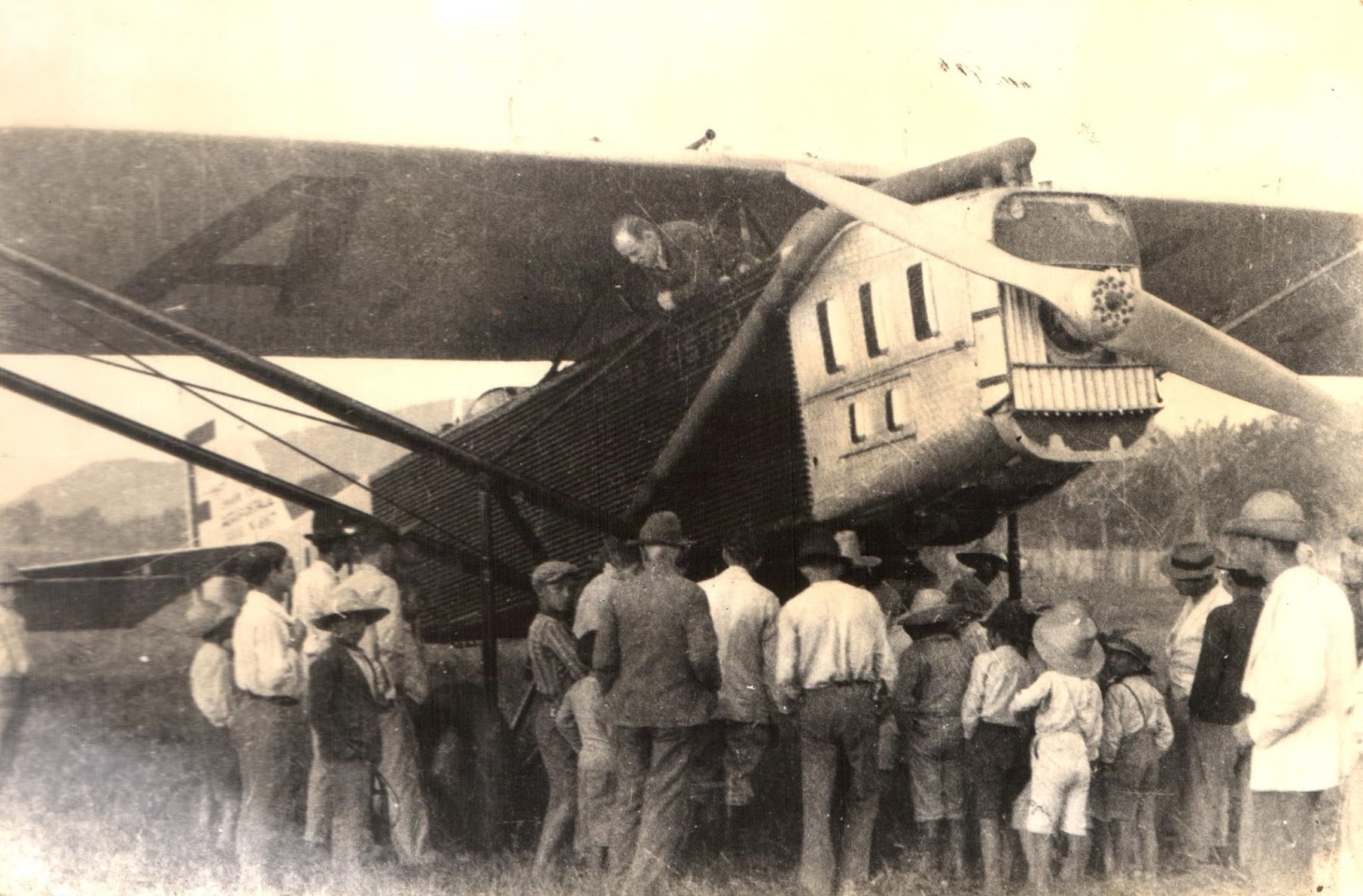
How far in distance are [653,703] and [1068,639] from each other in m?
1.81

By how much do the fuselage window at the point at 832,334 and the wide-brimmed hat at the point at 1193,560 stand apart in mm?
1941

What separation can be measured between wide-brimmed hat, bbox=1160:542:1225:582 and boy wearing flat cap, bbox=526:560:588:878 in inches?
A: 119

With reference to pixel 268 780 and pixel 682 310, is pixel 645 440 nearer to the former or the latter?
pixel 682 310

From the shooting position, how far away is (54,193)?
20.4 feet

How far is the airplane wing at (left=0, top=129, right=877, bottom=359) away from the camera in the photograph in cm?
609

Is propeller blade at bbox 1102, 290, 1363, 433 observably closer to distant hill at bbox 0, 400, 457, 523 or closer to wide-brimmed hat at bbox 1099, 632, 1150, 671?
wide-brimmed hat at bbox 1099, 632, 1150, 671

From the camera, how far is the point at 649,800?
4891 mm

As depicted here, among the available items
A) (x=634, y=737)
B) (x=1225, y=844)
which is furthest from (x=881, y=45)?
(x=1225, y=844)

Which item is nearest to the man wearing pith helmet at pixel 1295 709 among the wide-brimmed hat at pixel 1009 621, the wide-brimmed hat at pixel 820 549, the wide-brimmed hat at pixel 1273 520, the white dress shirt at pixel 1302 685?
the white dress shirt at pixel 1302 685

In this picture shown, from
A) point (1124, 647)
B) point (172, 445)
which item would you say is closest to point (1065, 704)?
point (1124, 647)

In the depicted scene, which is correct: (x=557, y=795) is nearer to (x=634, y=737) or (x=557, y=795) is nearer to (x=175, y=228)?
(x=634, y=737)

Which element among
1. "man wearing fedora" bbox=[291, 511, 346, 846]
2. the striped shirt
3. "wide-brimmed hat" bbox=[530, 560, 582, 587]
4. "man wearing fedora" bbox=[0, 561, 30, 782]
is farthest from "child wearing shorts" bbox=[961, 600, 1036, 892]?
"man wearing fedora" bbox=[0, 561, 30, 782]

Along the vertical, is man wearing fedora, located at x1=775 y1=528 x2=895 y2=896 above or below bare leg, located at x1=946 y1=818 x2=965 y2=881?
above

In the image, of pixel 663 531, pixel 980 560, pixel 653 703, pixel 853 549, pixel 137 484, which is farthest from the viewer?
pixel 137 484
